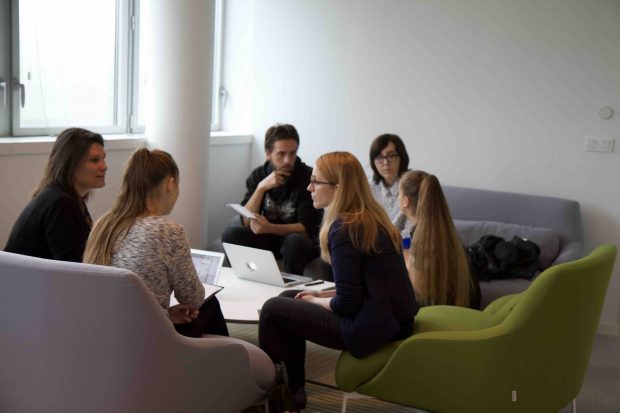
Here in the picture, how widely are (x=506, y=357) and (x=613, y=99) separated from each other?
296cm

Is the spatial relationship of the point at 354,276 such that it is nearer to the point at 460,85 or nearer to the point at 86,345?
the point at 86,345

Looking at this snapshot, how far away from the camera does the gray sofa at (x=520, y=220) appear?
16.2 ft

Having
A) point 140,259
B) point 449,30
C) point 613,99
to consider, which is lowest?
point 140,259

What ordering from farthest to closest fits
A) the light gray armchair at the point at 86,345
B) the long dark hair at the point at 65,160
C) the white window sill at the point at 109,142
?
the white window sill at the point at 109,142 → the long dark hair at the point at 65,160 → the light gray armchair at the point at 86,345

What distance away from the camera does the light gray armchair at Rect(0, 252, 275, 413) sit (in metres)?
2.30

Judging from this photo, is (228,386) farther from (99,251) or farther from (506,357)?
(506,357)

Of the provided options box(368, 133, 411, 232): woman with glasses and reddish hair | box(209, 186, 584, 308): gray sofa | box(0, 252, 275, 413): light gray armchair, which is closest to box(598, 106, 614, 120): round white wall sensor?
box(209, 186, 584, 308): gray sofa

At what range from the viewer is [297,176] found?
5.24 m

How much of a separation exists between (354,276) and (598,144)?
2934 mm

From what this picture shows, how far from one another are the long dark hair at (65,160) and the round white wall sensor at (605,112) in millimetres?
3370

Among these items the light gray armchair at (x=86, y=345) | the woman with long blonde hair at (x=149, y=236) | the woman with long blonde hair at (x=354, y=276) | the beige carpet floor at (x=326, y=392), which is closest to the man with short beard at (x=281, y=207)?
the beige carpet floor at (x=326, y=392)

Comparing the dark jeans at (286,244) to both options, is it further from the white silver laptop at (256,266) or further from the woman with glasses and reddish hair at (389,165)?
the white silver laptop at (256,266)

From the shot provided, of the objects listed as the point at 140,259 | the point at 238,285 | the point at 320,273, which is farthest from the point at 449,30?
the point at 140,259

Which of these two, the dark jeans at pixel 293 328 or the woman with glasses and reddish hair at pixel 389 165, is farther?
the woman with glasses and reddish hair at pixel 389 165
